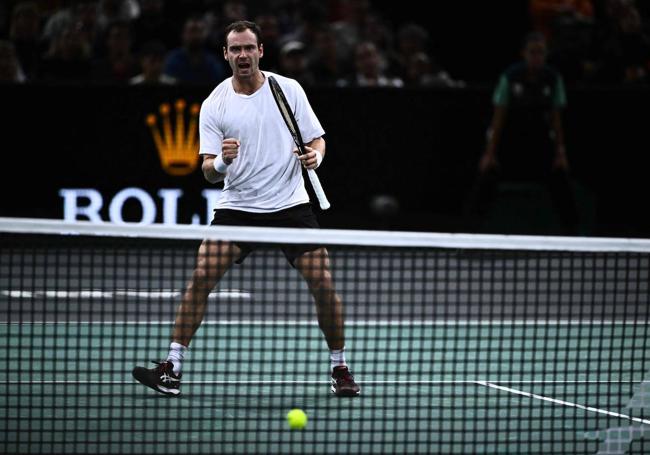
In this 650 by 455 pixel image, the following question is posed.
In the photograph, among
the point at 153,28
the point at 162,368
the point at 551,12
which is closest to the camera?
the point at 162,368

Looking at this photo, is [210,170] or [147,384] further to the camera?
[210,170]

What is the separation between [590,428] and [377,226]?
741 cm

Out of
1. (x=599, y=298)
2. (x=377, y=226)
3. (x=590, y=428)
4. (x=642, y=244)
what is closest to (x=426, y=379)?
(x=590, y=428)

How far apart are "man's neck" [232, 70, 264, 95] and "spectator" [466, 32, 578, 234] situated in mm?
6498

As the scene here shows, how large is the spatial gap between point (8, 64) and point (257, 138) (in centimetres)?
666

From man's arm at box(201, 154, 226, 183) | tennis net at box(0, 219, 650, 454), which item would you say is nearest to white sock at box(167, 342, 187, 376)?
tennis net at box(0, 219, 650, 454)

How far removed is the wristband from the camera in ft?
21.4

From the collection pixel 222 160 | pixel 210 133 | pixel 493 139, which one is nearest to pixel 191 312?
pixel 222 160

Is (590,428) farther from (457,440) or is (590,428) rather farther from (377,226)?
(377,226)

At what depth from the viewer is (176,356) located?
6.62 meters

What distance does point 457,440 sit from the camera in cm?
588

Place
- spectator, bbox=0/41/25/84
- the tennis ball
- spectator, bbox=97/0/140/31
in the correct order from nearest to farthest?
the tennis ball
spectator, bbox=0/41/25/84
spectator, bbox=97/0/140/31

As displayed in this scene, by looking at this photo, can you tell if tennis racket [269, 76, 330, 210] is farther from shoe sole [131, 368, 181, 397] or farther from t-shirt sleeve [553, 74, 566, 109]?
t-shirt sleeve [553, 74, 566, 109]

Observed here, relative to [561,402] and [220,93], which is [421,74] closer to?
[220,93]
